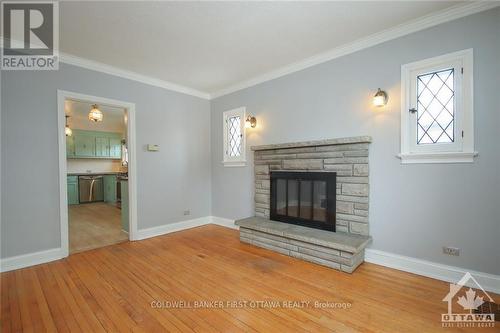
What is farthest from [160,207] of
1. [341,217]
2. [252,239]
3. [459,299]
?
[459,299]

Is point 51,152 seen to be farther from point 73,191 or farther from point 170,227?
point 73,191

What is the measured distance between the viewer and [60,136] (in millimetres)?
3096

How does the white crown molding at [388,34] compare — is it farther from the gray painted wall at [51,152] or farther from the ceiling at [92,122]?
the ceiling at [92,122]

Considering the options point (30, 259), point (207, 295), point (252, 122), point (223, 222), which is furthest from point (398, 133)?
point (30, 259)

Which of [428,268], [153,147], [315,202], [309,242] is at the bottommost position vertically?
[428,268]

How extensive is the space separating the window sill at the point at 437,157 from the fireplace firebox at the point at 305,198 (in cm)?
84

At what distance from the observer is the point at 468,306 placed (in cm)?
198

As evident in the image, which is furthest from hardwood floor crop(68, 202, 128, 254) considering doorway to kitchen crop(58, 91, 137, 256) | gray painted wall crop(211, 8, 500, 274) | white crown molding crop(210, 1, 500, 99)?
white crown molding crop(210, 1, 500, 99)

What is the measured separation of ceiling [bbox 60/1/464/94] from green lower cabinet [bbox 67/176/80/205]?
5617mm

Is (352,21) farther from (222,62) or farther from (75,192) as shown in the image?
(75,192)

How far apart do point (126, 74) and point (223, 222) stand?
10.6 feet

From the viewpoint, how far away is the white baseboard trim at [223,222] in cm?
453

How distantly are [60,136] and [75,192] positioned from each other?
539cm

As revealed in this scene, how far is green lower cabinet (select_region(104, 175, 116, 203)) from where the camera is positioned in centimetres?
783
